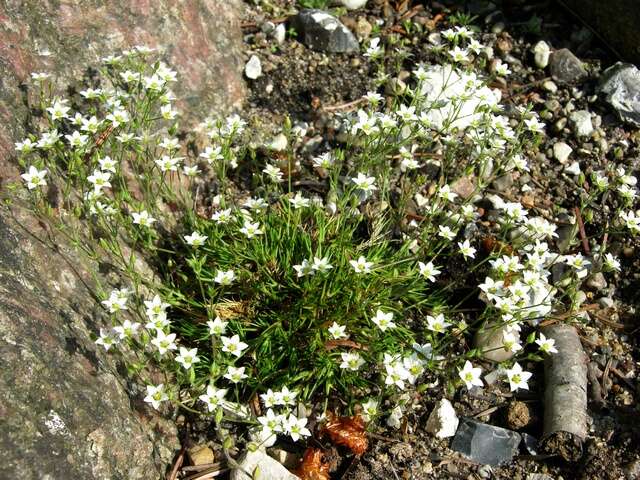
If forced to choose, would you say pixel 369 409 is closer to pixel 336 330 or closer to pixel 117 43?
pixel 336 330

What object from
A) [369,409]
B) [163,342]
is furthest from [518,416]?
[163,342]

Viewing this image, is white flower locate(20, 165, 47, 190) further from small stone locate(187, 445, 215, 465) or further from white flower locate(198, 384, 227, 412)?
small stone locate(187, 445, 215, 465)

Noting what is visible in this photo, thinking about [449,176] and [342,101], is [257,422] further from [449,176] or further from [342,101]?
[342,101]

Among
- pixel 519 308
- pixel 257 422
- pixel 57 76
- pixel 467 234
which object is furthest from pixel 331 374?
pixel 57 76

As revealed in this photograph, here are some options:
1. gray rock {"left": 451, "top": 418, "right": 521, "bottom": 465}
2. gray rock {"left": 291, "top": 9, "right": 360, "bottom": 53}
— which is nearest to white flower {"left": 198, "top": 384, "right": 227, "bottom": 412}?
gray rock {"left": 451, "top": 418, "right": 521, "bottom": 465}

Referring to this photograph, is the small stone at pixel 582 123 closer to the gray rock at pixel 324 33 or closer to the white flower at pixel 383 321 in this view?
the gray rock at pixel 324 33

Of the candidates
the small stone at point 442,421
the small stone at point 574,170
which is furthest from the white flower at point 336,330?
the small stone at point 574,170
